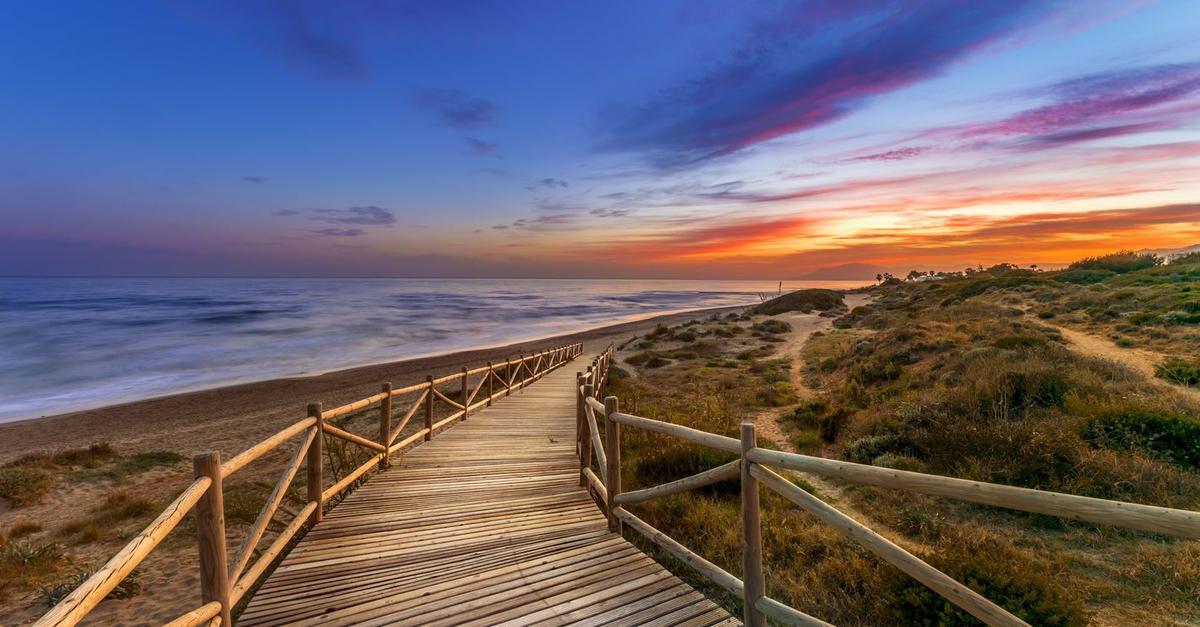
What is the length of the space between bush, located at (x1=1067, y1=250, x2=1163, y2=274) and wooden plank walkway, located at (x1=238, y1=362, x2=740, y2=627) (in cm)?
3875

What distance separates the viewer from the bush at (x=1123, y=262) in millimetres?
29422

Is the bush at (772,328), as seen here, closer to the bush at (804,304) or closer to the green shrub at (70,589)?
the bush at (804,304)

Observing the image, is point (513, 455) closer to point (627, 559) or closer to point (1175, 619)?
point (627, 559)

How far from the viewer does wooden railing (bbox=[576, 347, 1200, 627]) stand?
1806mm

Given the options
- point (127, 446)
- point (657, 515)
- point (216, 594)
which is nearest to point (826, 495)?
point (657, 515)

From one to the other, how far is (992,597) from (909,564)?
6.95 ft

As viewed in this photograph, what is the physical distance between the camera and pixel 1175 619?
12.9 feet

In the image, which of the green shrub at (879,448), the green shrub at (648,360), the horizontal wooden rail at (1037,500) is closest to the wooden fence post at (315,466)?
the horizontal wooden rail at (1037,500)

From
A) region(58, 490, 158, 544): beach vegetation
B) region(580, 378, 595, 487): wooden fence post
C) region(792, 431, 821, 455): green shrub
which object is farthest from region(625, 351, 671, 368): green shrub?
region(58, 490, 158, 544): beach vegetation

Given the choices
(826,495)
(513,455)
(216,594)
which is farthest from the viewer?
(513,455)

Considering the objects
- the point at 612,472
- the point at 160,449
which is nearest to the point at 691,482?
the point at 612,472

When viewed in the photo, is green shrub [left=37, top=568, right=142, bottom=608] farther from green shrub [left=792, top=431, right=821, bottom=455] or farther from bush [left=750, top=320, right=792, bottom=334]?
bush [left=750, top=320, right=792, bottom=334]

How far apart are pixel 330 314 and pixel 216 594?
6340 cm

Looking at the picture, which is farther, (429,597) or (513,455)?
(513,455)
